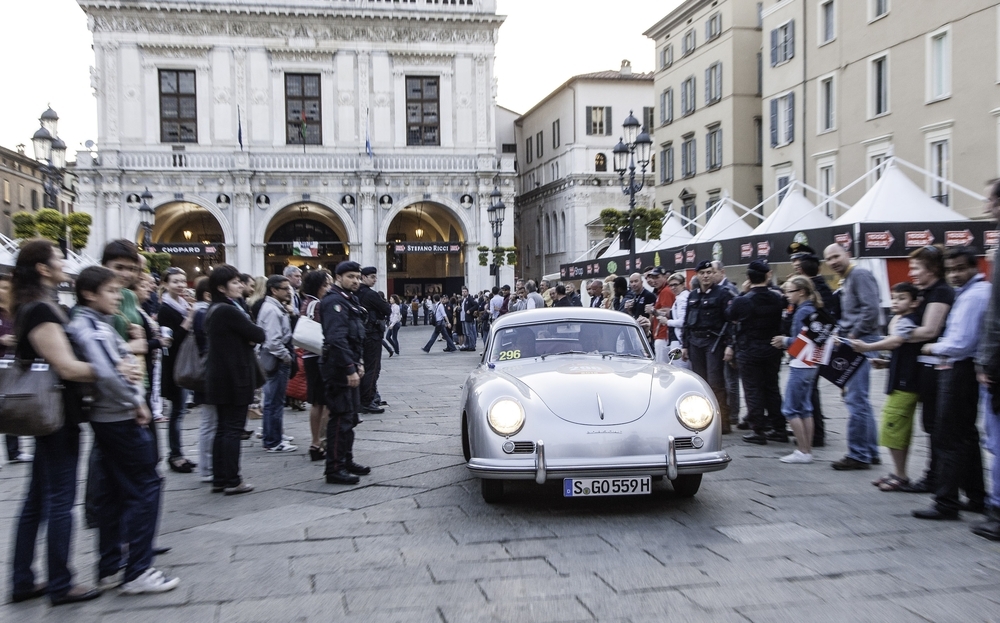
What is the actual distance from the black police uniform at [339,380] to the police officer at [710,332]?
396 centimetres

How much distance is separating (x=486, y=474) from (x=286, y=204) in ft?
122

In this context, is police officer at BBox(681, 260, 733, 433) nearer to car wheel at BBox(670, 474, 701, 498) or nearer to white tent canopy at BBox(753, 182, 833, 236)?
car wheel at BBox(670, 474, 701, 498)

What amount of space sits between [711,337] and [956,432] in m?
3.84

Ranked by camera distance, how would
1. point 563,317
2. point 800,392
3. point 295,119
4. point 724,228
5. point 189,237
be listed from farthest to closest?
point 189,237 → point 295,119 → point 724,228 → point 563,317 → point 800,392

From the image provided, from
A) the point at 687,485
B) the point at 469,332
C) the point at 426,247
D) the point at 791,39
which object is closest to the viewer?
the point at 687,485

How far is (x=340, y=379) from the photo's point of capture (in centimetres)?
696

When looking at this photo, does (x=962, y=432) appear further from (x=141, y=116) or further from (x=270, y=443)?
(x=141, y=116)

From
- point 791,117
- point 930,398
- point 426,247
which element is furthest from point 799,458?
point 426,247

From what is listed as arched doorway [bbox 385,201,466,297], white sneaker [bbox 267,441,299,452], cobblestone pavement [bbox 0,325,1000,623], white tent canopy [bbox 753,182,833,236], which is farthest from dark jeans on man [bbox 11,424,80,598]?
arched doorway [bbox 385,201,466,297]

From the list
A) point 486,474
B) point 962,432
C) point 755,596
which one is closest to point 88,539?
point 486,474

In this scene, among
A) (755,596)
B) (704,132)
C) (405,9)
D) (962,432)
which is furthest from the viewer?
(405,9)

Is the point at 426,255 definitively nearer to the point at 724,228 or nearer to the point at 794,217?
the point at 724,228

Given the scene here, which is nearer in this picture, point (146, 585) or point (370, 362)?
point (146, 585)

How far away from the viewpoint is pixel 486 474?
5.70m
